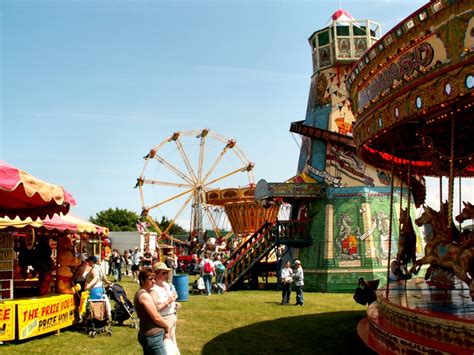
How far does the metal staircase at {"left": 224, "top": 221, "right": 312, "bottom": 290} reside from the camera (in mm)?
19000

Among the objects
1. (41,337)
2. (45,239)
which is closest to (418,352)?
(41,337)

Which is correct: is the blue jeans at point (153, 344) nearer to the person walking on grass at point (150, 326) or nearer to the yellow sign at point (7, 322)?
the person walking on grass at point (150, 326)

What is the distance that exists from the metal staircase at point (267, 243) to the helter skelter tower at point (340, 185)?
430 millimetres

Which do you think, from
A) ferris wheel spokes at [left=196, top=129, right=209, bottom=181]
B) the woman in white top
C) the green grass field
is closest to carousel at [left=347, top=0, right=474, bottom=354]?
the green grass field

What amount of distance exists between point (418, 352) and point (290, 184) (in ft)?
43.5

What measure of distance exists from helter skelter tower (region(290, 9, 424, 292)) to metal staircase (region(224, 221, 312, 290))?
430 millimetres

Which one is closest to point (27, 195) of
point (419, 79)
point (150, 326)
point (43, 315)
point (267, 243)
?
point (43, 315)

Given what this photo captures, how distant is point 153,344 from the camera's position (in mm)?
4785

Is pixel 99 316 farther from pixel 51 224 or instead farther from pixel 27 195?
pixel 27 195

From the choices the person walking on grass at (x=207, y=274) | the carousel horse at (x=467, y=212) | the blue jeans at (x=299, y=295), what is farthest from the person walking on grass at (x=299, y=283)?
the carousel horse at (x=467, y=212)

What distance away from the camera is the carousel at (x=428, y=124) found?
5.33m

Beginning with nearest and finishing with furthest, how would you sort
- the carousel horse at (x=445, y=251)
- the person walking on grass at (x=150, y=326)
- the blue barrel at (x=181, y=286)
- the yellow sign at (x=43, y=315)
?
the person walking on grass at (x=150, y=326) → the carousel horse at (x=445, y=251) → the yellow sign at (x=43, y=315) → the blue barrel at (x=181, y=286)

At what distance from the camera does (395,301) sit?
23.9 feet

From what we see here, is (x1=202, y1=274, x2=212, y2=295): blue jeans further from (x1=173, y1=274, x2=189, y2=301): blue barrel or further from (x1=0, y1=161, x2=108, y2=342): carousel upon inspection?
(x1=0, y1=161, x2=108, y2=342): carousel
